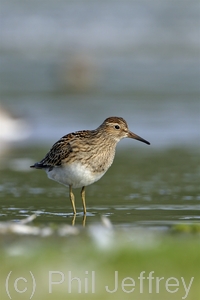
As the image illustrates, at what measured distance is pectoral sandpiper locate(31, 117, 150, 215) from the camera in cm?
805

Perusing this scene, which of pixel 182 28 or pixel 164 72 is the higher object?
pixel 182 28

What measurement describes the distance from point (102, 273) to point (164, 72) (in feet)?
62.5

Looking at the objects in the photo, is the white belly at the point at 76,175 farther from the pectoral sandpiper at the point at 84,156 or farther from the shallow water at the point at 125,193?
the shallow water at the point at 125,193

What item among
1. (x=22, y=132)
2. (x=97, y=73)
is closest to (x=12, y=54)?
(x=97, y=73)

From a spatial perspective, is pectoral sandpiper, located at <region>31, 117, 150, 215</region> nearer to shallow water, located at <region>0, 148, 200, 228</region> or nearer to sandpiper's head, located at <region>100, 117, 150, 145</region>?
sandpiper's head, located at <region>100, 117, 150, 145</region>

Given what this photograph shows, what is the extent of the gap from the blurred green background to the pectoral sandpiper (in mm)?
390

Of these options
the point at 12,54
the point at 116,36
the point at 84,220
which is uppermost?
the point at 116,36

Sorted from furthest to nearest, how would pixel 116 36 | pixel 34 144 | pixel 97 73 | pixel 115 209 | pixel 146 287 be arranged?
pixel 116 36, pixel 97 73, pixel 34 144, pixel 115 209, pixel 146 287

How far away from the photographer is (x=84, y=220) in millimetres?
7578

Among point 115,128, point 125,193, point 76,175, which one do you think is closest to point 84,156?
point 76,175

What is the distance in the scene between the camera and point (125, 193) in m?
9.20

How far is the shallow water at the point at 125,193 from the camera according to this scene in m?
7.72

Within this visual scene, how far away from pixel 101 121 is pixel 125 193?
6.29m

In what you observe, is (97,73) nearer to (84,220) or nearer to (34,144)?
(34,144)
